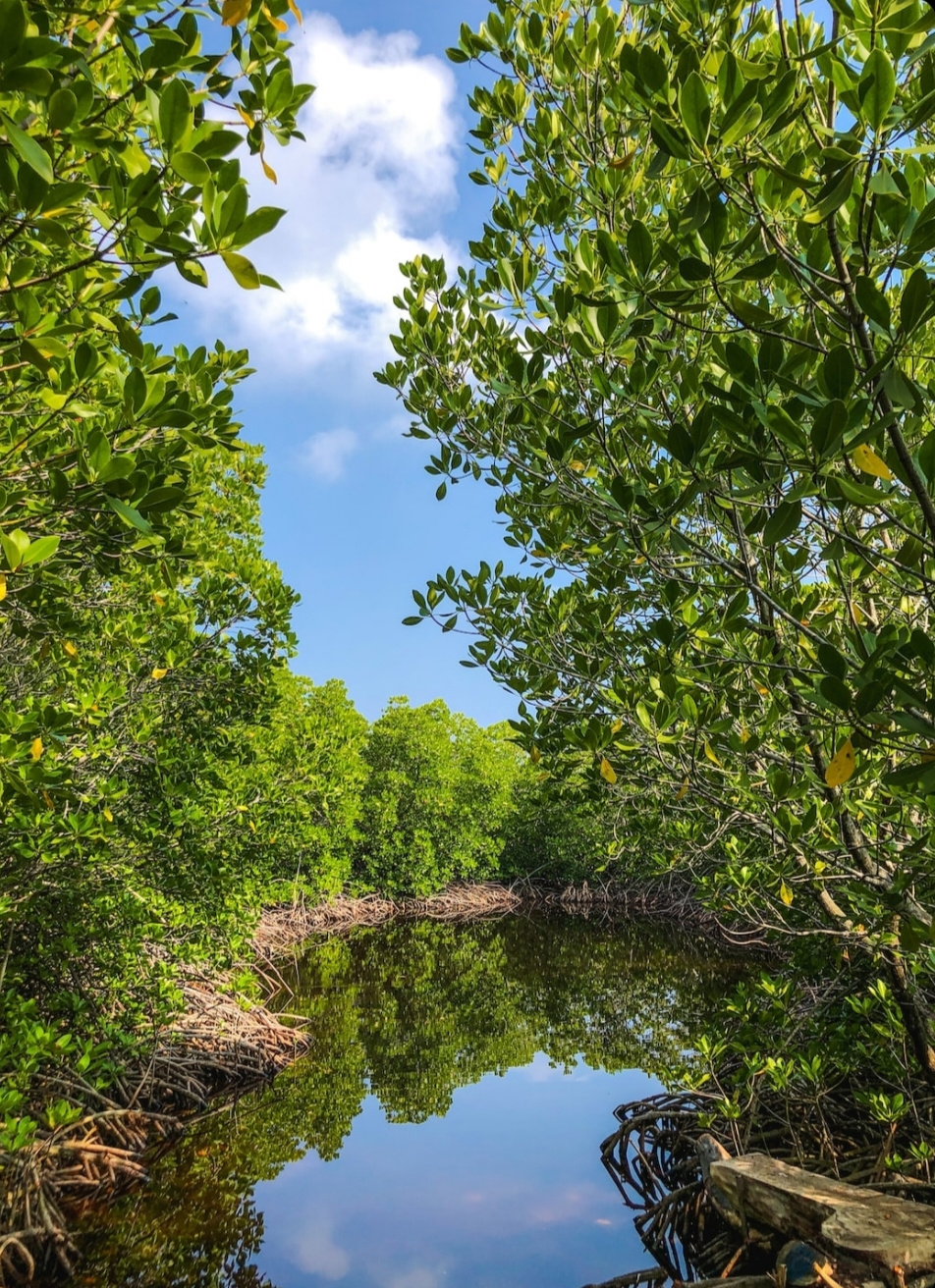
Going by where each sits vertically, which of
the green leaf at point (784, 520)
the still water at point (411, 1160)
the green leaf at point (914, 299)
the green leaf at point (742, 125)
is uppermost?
the green leaf at point (742, 125)

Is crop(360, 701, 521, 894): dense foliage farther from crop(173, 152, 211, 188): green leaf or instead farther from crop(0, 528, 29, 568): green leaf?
crop(173, 152, 211, 188): green leaf

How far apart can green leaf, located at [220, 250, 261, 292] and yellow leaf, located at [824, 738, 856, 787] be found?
1642 mm

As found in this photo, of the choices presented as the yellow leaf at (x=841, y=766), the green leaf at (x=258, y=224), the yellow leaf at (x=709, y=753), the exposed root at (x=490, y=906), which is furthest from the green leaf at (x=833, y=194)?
the exposed root at (x=490, y=906)

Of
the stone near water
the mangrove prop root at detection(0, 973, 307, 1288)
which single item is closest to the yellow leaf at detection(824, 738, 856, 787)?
the stone near water

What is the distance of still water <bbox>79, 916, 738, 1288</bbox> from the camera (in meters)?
4.23

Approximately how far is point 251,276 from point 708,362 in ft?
6.42

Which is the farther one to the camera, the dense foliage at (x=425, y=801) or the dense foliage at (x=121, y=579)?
the dense foliage at (x=425, y=801)

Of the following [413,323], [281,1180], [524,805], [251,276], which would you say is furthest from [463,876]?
[251,276]

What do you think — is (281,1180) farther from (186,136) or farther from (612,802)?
(186,136)

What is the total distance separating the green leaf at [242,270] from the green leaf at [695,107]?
0.86 meters

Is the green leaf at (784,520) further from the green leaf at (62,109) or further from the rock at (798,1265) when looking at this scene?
the rock at (798,1265)

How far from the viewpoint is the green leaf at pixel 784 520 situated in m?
1.34

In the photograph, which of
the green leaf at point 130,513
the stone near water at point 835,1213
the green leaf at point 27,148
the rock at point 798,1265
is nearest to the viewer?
the green leaf at point 27,148

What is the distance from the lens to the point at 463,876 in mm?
20766
